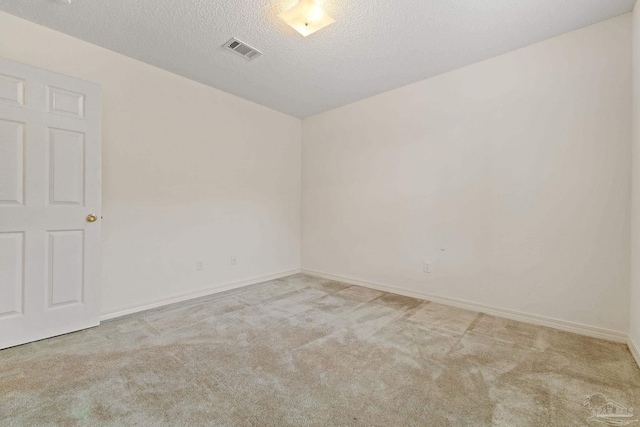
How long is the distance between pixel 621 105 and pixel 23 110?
183 inches

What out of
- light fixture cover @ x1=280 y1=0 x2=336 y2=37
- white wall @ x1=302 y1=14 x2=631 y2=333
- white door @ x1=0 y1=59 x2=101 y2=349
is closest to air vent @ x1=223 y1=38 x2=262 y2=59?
light fixture cover @ x1=280 y1=0 x2=336 y2=37

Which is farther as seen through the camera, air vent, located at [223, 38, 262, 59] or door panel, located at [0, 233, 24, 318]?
air vent, located at [223, 38, 262, 59]

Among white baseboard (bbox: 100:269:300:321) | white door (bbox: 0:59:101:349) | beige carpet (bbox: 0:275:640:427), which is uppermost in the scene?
white door (bbox: 0:59:101:349)

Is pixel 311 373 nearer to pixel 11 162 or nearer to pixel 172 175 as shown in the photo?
pixel 172 175

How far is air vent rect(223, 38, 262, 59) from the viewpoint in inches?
97.0

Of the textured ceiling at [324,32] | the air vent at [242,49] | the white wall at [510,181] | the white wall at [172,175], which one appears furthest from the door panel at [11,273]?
the white wall at [510,181]

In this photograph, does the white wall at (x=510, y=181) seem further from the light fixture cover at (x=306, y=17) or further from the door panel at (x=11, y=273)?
the door panel at (x=11, y=273)

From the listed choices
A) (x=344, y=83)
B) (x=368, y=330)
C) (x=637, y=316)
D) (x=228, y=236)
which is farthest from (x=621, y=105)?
(x=228, y=236)

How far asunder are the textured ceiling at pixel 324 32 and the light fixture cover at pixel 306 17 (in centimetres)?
6

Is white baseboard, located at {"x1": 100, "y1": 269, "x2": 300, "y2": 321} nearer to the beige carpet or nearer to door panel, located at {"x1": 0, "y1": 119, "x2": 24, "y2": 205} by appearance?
the beige carpet

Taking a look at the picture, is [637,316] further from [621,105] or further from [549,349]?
[621,105]

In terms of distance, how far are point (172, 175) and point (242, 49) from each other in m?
1.52

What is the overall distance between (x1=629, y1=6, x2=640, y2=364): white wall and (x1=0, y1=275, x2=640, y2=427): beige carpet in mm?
227

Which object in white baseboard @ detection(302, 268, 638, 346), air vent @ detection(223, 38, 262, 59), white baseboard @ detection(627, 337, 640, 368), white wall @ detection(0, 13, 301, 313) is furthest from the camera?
white wall @ detection(0, 13, 301, 313)
